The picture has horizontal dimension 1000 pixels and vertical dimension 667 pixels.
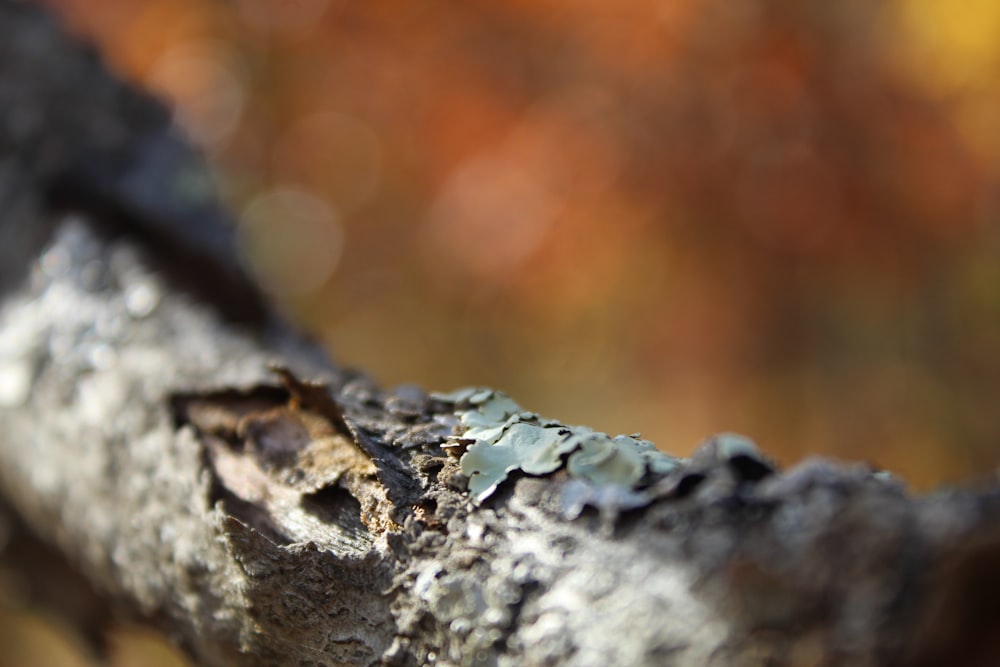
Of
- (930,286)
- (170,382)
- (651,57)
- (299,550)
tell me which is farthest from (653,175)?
(299,550)

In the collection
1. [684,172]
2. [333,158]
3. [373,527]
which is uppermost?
[333,158]

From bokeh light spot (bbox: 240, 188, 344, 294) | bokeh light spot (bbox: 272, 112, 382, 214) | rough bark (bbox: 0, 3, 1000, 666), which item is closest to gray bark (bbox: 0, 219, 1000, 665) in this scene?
rough bark (bbox: 0, 3, 1000, 666)

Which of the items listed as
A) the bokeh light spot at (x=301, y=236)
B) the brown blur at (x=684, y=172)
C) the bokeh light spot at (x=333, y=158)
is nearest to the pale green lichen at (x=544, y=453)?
the brown blur at (x=684, y=172)

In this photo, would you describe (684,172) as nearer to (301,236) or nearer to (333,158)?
(333,158)

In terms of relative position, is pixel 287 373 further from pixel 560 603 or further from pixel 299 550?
pixel 560 603

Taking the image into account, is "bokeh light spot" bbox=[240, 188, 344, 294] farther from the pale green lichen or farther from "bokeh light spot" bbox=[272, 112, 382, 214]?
the pale green lichen

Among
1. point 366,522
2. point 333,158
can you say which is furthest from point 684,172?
point 366,522
